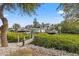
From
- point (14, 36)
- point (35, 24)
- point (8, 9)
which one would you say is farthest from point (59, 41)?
point (8, 9)

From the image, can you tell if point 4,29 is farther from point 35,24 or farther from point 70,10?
point 70,10

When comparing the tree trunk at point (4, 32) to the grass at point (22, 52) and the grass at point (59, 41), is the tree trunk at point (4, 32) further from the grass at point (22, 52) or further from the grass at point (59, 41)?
the grass at point (59, 41)

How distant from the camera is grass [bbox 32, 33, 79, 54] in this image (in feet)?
5.62

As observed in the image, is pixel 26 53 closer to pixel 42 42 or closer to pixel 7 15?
pixel 42 42

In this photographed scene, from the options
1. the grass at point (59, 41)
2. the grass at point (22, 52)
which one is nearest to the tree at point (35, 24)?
the grass at point (59, 41)

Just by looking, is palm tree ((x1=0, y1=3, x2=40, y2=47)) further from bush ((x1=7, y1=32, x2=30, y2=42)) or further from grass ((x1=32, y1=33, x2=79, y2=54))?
grass ((x1=32, y1=33, x2=79, y2=54))

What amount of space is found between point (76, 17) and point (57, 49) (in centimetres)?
28

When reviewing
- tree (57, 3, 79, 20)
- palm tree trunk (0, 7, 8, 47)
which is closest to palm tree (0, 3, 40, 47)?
palm tree trunk (0, 7, 8, 47)

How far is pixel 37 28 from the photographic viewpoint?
1.75 m

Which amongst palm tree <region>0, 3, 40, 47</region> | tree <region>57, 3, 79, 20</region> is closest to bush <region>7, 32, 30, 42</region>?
palm tree <region>0, 3, 40, 47</region>

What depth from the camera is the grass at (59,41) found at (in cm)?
171

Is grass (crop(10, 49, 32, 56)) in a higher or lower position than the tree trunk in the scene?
lower

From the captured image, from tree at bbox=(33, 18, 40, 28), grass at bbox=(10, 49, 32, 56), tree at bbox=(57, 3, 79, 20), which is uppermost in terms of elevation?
tree at bbox=(57, 3, 79, 20)

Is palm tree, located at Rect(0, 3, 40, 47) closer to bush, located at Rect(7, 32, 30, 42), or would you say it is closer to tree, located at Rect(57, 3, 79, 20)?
bush, located at Rect(7, 32, 30, 42)
